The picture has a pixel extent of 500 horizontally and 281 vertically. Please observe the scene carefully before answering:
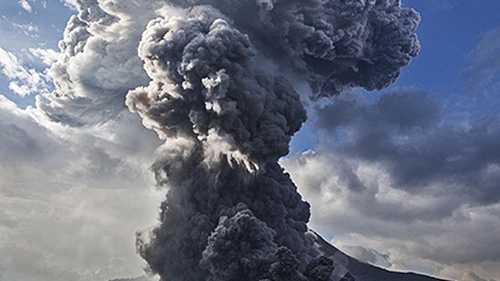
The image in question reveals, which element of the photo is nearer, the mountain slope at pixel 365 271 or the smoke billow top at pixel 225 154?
the smoke billow top at pixel 225 154

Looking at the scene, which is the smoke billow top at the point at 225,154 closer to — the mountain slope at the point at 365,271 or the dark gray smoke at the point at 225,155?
the dark gray smoke at the point at 225,155

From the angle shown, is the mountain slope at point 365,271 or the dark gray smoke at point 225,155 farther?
the mountain slope at point 365,271

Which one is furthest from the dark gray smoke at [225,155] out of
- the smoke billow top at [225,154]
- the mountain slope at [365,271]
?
the mountain slope at [365,271]

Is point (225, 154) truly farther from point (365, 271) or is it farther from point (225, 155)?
point (365, 271)

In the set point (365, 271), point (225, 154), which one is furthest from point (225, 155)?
point (365, 271)

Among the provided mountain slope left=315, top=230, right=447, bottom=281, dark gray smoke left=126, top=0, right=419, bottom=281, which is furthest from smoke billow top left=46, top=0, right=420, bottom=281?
mountain slope left=315, top=230, right=447, bottom=281

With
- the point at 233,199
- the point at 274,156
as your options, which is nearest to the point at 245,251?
the point at 233,199

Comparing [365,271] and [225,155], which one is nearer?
[225,155]

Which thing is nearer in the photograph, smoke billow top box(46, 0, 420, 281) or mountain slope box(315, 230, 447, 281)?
smoke billow top box(46, 0, 420, 281)

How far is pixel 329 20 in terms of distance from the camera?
53.8m

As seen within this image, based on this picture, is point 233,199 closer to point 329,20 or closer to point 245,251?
point 245,251

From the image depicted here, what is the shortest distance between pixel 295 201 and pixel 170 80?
736 inches

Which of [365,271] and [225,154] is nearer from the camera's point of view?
[225,154]

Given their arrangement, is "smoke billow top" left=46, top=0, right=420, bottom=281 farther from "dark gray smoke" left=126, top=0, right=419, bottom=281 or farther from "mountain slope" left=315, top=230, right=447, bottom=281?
"mountain slope" left=315, top=230, right=447, bottom=281
